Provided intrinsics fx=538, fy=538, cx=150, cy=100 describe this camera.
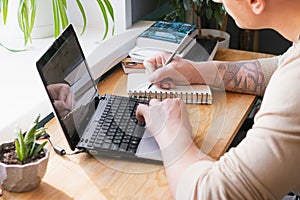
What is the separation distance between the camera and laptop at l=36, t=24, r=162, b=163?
4.07 ft

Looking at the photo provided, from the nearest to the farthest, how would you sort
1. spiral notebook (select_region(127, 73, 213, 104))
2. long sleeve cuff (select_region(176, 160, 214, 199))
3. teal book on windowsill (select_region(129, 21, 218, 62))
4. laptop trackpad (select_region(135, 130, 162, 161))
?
long sleeve cuff (select_region(176, 160, 214, 199)), laptop trackpad (select_region(135, 130, 162, 161)), spiral notebook (select_region(127, 73, 213, 104)), teal book on windowsill (select_region(129, 21, 218, 62))

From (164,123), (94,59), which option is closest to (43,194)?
(164,123)

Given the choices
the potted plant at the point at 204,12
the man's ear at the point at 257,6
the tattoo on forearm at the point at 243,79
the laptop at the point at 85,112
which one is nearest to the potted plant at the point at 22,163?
the laptop at the point at 85,112

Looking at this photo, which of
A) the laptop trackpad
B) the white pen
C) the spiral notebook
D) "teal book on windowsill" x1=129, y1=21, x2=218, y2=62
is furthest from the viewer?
"teal book on windowsill" x1=129, y1=21, x2=218, y2=62

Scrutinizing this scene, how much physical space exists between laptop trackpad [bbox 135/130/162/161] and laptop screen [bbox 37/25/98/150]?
15cm

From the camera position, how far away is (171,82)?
5.16ft

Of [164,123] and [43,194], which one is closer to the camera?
[43,194]

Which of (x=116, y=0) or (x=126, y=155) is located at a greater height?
(x=116, y=0)

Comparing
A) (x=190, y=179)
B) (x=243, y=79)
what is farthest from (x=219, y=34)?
(x=190, y=179)

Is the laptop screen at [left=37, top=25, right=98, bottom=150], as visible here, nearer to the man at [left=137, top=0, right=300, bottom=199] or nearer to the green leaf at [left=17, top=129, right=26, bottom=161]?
the green leaf at [left=17, top=129, right=26, bottom=161]

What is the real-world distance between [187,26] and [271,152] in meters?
1.04

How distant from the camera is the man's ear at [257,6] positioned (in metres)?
1.00

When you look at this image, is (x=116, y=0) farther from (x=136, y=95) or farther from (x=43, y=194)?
→ (x=43, y=194)

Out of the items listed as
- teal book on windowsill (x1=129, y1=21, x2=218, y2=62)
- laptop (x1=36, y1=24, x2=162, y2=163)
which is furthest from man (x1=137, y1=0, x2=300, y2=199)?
teal book on windowsill (x1=129, y1=21, x2=218, y2=62)
